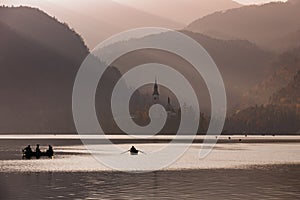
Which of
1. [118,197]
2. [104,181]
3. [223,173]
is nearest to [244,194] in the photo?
[118,197]

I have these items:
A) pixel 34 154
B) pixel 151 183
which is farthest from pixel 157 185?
pixel 34 154

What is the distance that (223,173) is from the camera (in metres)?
101

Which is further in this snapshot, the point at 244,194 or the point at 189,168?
the point at 189,168

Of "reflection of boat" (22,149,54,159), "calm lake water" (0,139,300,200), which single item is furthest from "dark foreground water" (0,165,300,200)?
"reflection of boat" (22,149,54,159)

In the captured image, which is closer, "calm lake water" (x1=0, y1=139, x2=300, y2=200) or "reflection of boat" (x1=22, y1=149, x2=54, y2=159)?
"calm lake water" (x1=0, y1=139, x2=300, y2=200)

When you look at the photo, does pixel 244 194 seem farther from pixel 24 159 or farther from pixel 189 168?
pixel 24 159

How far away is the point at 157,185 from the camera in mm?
80875

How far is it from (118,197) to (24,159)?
2992 inches

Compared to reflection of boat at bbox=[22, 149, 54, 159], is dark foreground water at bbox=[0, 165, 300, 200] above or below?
below

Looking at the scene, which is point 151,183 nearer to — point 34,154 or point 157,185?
point 157,185

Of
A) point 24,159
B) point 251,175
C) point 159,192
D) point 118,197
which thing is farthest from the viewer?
point 24,159

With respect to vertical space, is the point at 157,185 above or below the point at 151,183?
below

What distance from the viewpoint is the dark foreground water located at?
69.2 meters

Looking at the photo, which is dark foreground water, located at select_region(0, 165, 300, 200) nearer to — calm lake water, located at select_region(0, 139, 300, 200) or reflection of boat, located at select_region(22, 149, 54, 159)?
calm lake water, located at select_region(0, 139, 300, 200)
